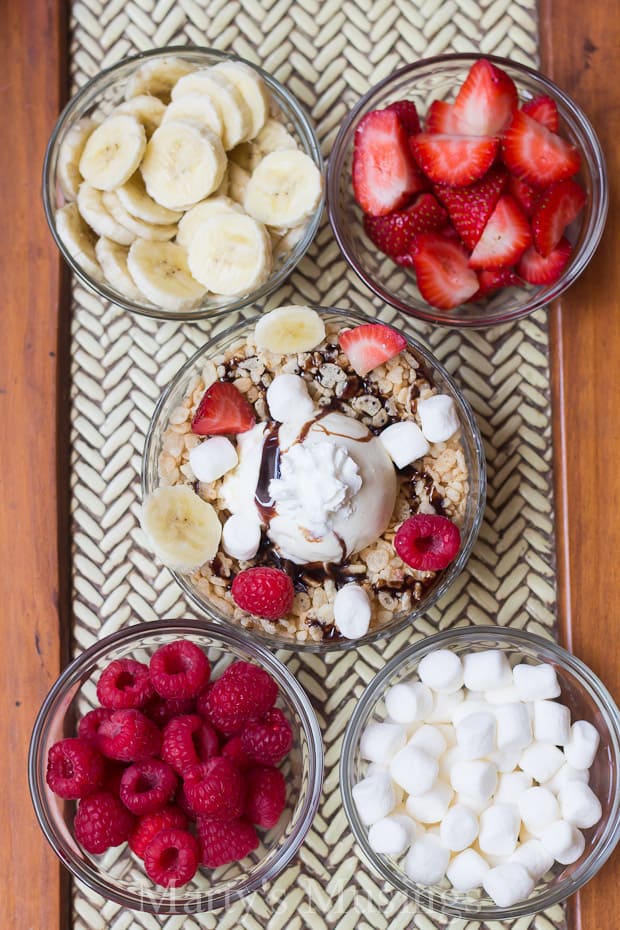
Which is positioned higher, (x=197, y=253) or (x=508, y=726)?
(x=197, y=253)

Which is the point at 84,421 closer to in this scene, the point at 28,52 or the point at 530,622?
the point at 28,52

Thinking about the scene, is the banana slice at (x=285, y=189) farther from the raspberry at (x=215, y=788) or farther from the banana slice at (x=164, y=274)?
the raspberry at (x=215, y=788)

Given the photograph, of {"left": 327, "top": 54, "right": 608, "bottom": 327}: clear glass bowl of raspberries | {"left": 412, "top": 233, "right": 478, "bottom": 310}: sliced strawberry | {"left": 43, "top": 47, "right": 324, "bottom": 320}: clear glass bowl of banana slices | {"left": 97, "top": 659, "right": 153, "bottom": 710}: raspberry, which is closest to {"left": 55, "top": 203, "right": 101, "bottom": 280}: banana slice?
{"left": 43, "top": 47, "right": 324, "bottom": 320}: clear glass bowl of banana slices

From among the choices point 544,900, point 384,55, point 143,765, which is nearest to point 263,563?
point 143,765

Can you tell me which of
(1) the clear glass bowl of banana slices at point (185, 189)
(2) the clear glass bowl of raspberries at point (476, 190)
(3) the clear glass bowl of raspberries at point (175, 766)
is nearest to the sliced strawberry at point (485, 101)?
(2) the clear glass bowl of raspberries at point (476, 190)

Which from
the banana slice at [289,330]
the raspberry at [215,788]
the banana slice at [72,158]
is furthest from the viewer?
the banana slice at [72,158]

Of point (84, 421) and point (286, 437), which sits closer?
point (286, 437)

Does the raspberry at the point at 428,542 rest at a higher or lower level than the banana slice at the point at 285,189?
lower
